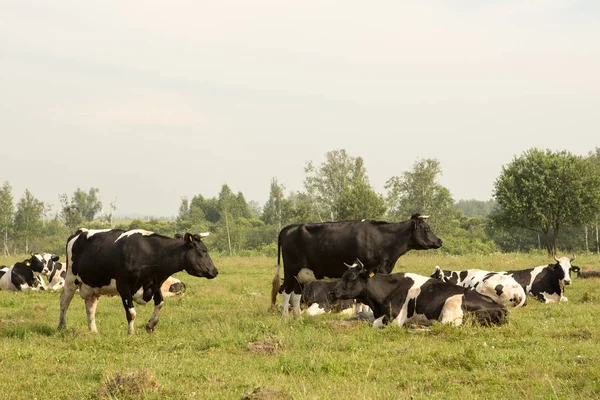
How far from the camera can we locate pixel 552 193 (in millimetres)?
44094

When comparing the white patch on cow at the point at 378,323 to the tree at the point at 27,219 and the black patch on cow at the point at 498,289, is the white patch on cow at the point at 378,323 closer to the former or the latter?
the black patch on cow at the point at 498,289

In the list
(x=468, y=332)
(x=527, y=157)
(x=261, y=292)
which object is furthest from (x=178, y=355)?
(x=527, y=157)

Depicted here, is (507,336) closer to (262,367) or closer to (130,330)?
(262,367)

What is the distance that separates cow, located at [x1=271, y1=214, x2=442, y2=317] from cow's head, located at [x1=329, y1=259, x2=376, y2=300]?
1.42 m

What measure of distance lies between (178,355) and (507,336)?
599 centimetres

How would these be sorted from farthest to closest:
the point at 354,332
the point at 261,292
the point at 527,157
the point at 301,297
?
the point at 527,157 → the point at 261,292 → the point at 301,297 → the point at 354,332

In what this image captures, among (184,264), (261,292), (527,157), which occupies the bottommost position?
(261,292)

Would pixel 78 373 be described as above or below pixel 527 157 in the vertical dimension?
below

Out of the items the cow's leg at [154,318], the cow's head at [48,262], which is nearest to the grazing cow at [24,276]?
the cow's head at [48,262]

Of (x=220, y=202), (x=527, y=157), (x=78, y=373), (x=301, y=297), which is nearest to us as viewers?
(x=78, y=373)

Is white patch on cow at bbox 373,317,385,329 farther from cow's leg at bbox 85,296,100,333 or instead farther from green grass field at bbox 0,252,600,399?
cow's leg at bbox 85,296,100,333

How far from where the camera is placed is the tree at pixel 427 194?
7925cm

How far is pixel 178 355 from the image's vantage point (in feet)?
33.4

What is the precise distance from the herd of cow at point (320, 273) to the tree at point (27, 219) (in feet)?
243
